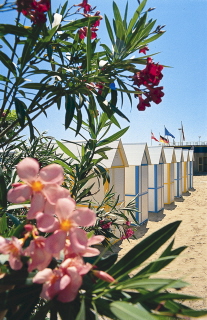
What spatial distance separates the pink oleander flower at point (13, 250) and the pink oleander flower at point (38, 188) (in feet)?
0.13

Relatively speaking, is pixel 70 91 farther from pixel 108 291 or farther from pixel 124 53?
pixel 108 291

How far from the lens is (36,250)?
35 cm

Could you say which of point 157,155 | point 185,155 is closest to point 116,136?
point 157,155

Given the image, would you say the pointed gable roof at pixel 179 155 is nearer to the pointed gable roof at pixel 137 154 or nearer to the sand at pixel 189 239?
the sand at pixel 189 239

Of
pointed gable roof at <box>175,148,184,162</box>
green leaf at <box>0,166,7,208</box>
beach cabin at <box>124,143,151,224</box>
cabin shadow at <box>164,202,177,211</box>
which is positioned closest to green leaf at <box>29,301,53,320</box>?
green leaf at <box>0,166,7,208</box>

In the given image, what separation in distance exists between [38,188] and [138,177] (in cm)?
840

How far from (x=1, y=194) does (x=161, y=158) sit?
35.8ft

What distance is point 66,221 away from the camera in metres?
0.36

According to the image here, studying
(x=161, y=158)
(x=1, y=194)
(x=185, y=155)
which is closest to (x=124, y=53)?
(x=1, y=194)

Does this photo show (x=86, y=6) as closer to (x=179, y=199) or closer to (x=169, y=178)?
(x=169, y=178)

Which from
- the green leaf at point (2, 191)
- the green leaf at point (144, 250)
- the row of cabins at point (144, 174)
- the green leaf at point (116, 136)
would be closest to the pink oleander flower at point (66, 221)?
the green leaf at point (144, 250)

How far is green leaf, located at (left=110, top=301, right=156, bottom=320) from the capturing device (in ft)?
1.05

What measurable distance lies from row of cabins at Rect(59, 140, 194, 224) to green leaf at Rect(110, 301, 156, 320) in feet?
16.2

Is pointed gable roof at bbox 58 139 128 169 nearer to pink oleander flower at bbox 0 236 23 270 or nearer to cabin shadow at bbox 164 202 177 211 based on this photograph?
cabin shadow at bbox 164 202 177 211
